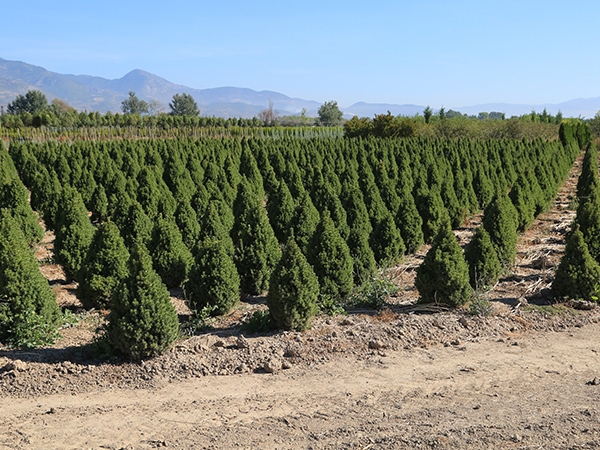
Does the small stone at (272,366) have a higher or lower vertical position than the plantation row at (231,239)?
lower

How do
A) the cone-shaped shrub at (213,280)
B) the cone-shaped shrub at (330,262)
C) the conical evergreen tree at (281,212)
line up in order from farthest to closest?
A: 1. the conical evergreen tree at (281,212)
2. the cone-shaped shrub at (330,262)
3. the cone-shaped shrub at (213,280)

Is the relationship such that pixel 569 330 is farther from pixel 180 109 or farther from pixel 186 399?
pixel 180 109

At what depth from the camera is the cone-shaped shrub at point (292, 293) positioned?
283 inches

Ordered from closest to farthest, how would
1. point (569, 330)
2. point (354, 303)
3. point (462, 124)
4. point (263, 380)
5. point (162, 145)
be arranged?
point (263, 380) < point (569, 330) < point (354, 303) < point (162, 145) < point (462, 124)

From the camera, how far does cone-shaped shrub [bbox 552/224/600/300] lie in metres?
8.46

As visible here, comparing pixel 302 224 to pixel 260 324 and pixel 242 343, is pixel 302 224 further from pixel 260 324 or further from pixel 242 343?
pixel 242 343

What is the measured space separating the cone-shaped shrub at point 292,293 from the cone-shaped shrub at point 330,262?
3.31 ft

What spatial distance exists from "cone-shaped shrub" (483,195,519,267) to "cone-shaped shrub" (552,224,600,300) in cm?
162

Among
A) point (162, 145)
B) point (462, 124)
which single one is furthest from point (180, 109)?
point (162, 145)

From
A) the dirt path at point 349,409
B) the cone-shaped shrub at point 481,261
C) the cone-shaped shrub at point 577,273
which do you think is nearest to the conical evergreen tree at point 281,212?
the cone-shaped shrub at point 481,261

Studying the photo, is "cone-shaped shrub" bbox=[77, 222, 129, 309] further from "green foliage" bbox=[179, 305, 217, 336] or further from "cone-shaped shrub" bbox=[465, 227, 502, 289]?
"cone-shaped shrub" bbox=[465, 227, 502, 289]

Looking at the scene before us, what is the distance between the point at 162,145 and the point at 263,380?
25665 millimetres

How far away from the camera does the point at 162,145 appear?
30266 mm

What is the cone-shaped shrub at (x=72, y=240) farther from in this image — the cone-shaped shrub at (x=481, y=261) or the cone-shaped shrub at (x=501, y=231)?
the cone-shaped shrub at (x=501, y=231)
